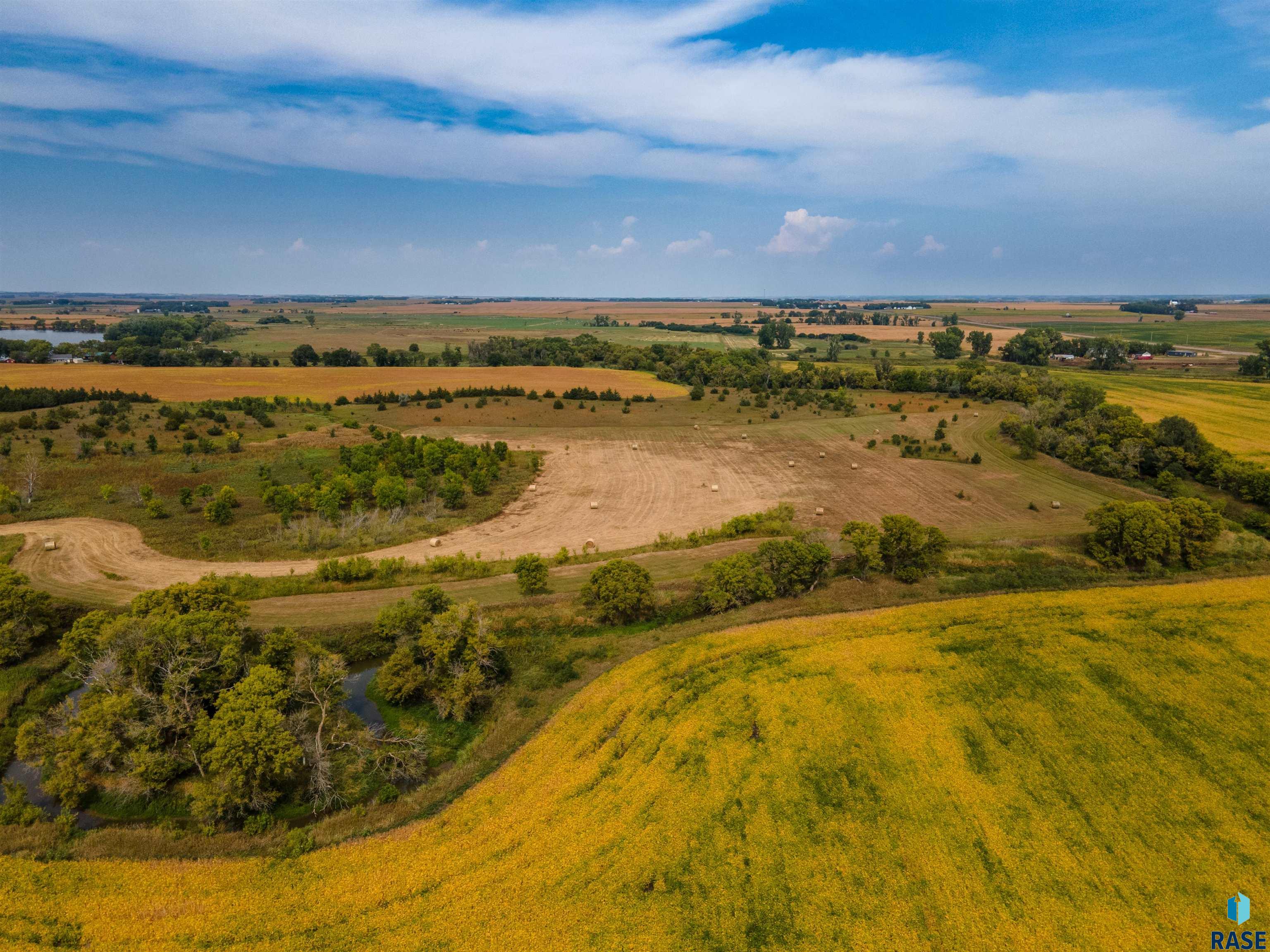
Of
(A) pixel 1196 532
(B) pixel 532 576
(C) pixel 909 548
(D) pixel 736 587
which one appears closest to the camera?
(D) pixel 736 587

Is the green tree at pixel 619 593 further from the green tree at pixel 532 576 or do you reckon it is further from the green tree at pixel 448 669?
the green tree at pixel 448 669

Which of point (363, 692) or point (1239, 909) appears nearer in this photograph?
point (1239, 909)

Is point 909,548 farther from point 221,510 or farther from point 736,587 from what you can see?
point 221,510

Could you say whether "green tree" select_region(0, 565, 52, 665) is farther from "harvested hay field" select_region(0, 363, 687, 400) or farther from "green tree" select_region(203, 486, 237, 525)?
"harvested hay field" select_region(0, 363, 687, 400)

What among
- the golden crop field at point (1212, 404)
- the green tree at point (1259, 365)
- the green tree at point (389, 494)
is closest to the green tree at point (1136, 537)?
the golden crop field at point (1212, 404)

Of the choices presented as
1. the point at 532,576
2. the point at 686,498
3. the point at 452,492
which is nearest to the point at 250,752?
the point at 532,576
